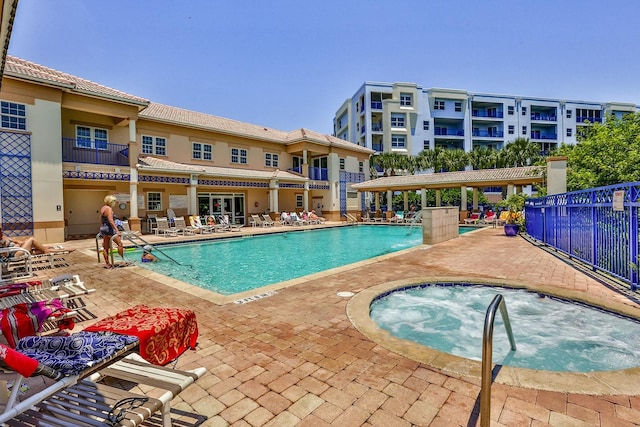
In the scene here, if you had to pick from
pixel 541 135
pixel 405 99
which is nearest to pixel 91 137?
pixel 405 99

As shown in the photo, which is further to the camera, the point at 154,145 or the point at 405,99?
the point at 405,99

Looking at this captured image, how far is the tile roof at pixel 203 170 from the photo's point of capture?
16491mm

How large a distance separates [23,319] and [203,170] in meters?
16.5

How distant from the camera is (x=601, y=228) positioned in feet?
20.9

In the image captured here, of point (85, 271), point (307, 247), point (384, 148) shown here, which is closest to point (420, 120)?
point (384, 148)

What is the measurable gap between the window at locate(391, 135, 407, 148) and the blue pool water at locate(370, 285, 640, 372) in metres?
38.5

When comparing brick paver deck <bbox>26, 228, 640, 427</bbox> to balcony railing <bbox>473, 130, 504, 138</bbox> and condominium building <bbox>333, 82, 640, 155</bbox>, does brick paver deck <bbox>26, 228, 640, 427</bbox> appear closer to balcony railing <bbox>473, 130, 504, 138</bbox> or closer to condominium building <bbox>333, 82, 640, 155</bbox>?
condominium building <bbox>333, 82, 640, 155</bbox>

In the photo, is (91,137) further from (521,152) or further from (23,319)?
(521,152)

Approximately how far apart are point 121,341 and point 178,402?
0.69 meters

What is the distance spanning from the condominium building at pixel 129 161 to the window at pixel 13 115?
1.2 inches

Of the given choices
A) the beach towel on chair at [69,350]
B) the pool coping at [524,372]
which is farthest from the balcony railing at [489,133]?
the beach towel on chair at [69,350]

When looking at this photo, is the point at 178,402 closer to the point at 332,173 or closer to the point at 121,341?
the point at 121,341

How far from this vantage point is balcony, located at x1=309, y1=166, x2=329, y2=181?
2567 centimetres

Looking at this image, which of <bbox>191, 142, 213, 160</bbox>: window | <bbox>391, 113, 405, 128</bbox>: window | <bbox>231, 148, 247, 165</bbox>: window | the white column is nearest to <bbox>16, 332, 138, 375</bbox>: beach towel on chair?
the white column
